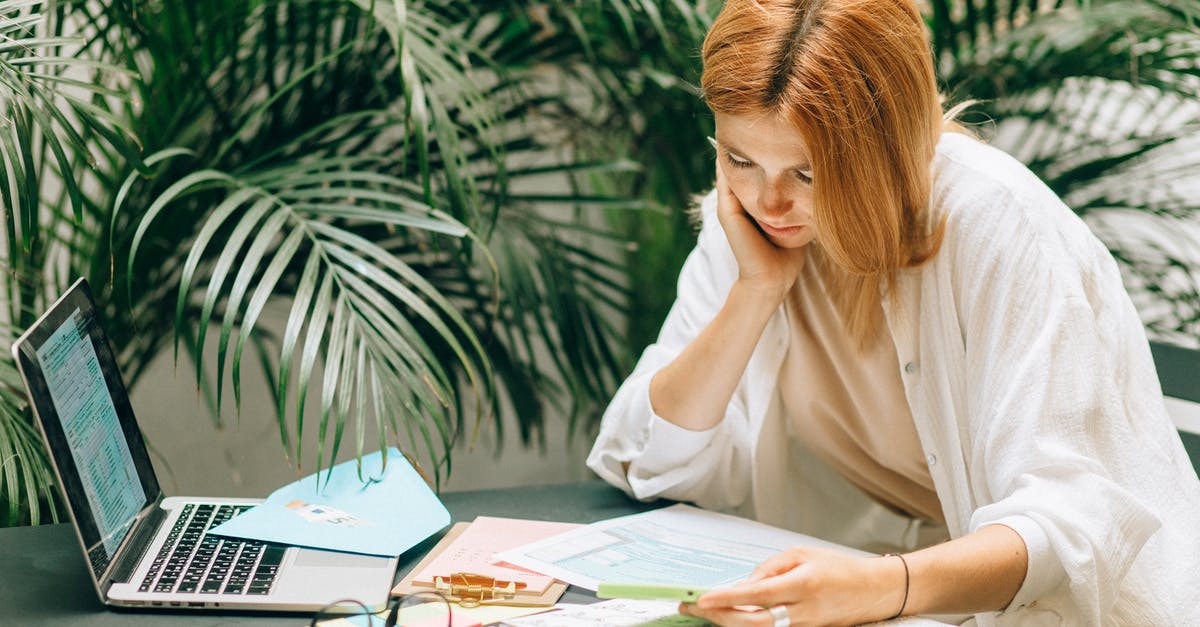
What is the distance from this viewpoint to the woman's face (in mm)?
1120

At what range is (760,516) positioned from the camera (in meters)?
1.45

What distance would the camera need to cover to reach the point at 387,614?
1.00 meters

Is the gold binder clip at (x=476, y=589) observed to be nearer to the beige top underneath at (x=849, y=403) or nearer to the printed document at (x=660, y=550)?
the printed document at (x=660, y=550)

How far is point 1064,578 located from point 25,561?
103cm

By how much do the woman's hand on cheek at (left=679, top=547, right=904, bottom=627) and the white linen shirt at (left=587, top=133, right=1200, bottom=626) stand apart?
0.52 feet

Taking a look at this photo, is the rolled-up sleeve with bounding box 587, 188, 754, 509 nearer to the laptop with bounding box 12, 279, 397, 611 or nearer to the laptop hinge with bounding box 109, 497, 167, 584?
the laptop with bounding box 12, 279, 397, 611

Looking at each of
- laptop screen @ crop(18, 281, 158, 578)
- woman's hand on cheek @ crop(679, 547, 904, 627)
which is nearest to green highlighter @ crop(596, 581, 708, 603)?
woman's hand on cheek @ crop(679, 547, 904, 627)

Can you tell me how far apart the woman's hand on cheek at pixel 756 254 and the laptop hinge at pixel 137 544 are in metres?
0.71

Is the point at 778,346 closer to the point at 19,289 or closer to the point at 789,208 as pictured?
the point at 789,208

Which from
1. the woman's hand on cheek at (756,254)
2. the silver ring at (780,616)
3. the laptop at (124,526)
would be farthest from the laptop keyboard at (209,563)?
the woman's hand on cheek at (756,254)

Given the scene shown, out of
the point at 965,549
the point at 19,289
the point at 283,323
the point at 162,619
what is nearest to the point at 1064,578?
the point at 965,549

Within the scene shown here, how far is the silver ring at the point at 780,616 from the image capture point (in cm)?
92

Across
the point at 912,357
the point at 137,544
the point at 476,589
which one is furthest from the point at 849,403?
the point at 137,544

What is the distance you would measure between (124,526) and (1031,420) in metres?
0.90
